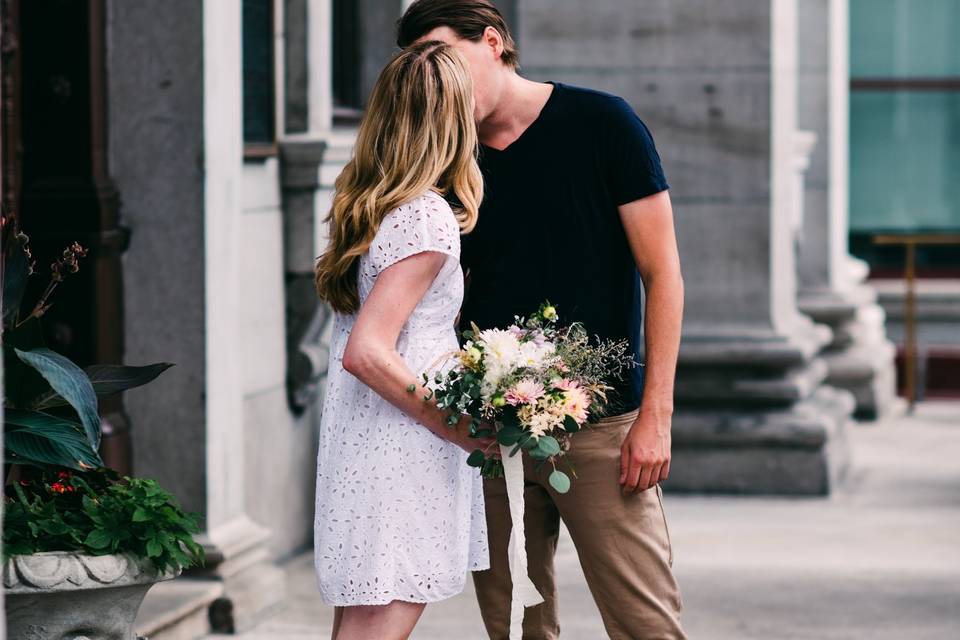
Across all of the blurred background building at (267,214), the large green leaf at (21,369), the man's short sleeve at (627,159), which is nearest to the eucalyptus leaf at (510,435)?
the man's short sleeve at (627,159)

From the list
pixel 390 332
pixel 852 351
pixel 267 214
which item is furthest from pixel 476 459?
pixel 852 351

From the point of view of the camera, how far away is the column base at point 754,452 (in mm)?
9422

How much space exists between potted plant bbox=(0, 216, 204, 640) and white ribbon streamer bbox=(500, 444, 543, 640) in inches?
28.5

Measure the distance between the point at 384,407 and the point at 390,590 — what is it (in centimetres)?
37

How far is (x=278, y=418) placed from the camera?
7.28m

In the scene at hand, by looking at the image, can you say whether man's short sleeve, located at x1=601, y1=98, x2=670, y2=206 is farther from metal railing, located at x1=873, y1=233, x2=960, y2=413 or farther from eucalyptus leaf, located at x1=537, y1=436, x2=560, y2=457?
metal railing, located at x1=873, y1=233, x2=960, y2=413

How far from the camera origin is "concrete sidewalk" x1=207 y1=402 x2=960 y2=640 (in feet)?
21.4

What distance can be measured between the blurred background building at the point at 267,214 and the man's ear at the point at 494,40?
7.47ft

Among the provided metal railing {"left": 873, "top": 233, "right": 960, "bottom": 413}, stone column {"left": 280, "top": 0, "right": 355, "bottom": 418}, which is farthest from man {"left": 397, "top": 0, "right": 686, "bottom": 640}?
metal railing {"left": 873, "top": 233, "right": 960, "bottom": 413}

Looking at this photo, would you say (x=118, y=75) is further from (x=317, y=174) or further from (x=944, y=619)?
(x=944, y=619)

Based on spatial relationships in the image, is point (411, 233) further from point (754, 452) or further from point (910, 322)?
point (910, 322)

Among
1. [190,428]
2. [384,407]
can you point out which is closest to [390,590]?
[384,407]

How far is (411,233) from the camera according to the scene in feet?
11.9

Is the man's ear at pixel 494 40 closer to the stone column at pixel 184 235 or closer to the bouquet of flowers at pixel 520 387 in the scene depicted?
the bouquet of flowers at pixel 520 387
